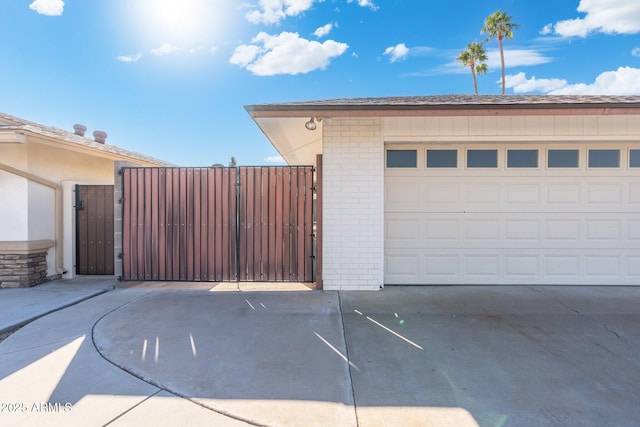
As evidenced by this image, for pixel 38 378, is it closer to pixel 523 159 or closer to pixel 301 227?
pixel 301 227

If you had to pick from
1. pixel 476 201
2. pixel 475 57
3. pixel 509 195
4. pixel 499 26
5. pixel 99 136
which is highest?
pixel 499 26

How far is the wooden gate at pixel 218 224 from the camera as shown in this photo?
5.33m

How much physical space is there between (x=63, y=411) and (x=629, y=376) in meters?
4.49

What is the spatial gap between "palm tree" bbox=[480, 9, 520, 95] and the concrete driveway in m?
20.7

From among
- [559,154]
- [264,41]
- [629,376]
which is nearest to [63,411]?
[629,376]

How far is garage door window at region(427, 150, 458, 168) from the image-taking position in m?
5.30

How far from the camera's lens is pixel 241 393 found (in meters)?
2.28

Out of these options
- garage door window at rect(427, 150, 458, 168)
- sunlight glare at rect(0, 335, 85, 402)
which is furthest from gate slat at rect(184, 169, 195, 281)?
garage door window at rect(427, 150, 458, 168)

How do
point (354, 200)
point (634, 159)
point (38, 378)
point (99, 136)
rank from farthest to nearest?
point (99, 136), point (634, 159), point (354, 200), point (38, 378)

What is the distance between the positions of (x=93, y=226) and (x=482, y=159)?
7.96 meters

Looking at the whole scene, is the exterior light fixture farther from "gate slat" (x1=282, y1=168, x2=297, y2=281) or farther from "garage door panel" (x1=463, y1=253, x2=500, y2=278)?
"garage door panel" (x1=463, y1=253, x2=500, y2=278)

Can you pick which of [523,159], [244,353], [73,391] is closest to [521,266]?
[523,159]

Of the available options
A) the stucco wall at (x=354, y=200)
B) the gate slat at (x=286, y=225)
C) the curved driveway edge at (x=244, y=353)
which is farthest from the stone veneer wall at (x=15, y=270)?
the stucco wall at (x=354, y=200)

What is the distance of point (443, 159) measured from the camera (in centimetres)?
532
